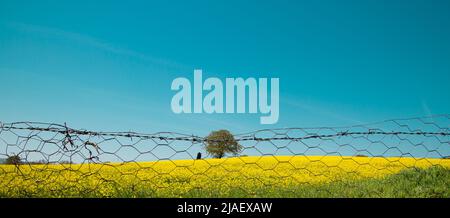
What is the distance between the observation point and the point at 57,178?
8312 mm

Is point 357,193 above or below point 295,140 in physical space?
below

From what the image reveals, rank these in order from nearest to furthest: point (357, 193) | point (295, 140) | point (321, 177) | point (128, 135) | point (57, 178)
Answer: point (128, 135), point (295, 140), point (357, 193), point (57, 178), point (321, 177)

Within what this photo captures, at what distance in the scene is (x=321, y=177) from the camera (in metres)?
11.3
